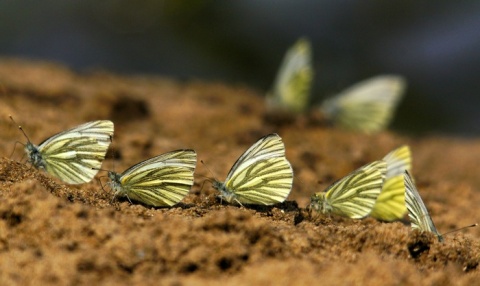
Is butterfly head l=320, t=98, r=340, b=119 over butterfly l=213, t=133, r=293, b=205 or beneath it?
over

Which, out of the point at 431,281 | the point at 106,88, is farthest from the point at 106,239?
the point at 106,88

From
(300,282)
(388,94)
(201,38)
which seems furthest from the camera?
(201,38)

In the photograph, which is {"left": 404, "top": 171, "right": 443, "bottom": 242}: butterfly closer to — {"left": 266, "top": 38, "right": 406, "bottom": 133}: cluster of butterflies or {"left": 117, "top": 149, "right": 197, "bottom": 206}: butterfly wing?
{"left": 117, "top": 149, "right": 197, "bottom": 206}: butterfly wing

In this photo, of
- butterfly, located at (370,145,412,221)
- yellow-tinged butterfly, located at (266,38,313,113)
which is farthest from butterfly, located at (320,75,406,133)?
butterfly, located at (370,145,412,221)

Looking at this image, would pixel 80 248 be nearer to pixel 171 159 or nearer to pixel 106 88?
pixel 171 159

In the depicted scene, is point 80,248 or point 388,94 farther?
point 388,94

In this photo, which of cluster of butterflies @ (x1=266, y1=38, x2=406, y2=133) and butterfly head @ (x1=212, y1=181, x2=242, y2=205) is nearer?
butterfly head @ (x1=212, y1=181, x2=242, y2=205)

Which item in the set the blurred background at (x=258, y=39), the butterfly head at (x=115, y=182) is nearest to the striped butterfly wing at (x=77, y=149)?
the butterfly head at (x=115, y=182)
